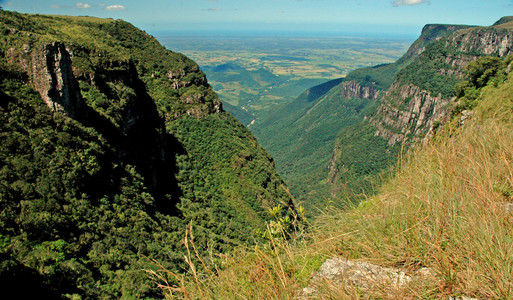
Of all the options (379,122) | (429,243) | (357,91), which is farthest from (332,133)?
(429,243)

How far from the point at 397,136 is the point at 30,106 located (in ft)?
285

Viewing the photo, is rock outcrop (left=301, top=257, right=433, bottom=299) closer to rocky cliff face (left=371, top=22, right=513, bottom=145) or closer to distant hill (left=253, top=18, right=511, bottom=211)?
distant hill (left=253, top=18, right=511, bottom=211)

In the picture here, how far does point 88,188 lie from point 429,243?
1933cm

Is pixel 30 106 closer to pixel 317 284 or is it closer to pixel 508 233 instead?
pixel 317 284

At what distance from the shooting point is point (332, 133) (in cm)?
13575

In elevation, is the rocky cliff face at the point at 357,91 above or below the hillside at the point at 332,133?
above

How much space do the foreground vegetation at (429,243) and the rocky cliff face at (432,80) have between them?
7616 cm

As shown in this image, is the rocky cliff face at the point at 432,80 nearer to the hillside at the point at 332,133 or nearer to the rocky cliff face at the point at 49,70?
the hillside at the point at 332,133

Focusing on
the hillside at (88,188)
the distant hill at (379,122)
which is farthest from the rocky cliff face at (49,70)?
the distant hill at (379,122)

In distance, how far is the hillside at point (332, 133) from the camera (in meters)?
86.1

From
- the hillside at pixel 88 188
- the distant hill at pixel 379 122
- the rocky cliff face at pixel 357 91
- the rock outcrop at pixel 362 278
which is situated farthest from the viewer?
the rocky cliff face at pixel 357 91

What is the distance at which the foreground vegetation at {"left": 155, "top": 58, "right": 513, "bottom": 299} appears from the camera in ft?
6.94

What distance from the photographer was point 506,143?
11.8ft

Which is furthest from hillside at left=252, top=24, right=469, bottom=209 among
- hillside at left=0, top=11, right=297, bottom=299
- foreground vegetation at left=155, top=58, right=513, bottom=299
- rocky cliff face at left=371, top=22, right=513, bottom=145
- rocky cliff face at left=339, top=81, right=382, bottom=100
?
foreground vegetation at left=155, top=58, right=513, bottom=299
